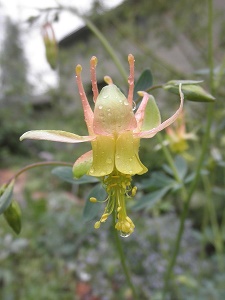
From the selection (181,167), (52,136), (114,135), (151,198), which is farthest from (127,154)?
(181,167)

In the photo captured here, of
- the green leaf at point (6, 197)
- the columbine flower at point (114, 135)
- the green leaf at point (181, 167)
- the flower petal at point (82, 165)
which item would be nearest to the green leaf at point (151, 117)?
the columbine flower at point (114, 135)

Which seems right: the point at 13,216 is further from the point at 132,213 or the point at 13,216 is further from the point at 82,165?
the point at 132,213

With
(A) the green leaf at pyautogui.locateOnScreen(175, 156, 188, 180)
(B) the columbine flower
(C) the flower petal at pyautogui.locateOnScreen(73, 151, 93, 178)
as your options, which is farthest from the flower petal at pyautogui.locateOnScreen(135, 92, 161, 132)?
(A) the green leaf at pyautogui.locateOnScreen(175, 156, 188, 180)

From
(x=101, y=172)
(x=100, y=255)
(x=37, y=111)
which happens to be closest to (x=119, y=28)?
(x=100, y=255)

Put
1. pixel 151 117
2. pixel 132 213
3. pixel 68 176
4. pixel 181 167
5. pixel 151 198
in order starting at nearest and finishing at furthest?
1. pixel 151 117
2. pixel 68 176
3. pixel 151 198
4. pixel 181 167
5. pixel 132 213

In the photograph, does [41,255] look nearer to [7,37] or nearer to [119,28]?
[119,28]

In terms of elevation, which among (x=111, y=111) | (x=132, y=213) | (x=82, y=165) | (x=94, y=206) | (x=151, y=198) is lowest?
(x=132, y=213)
